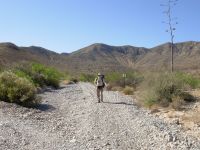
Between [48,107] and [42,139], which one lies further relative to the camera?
[48,107]

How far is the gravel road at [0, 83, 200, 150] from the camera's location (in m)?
12.0

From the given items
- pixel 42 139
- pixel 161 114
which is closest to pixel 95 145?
pixel 42 139

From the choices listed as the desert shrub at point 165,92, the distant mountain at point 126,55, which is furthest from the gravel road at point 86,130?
the distant mountain at point 126,55

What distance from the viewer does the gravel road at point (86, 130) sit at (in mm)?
12037

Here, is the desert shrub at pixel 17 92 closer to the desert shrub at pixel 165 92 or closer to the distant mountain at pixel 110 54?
the desert shrub at pixel 165 92

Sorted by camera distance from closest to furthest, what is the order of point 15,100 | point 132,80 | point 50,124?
point 50,124 → point 15,100 → point 132,80

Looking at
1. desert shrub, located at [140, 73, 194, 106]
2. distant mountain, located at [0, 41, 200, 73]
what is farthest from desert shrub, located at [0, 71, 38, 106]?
distant mountain, located at [0, 41, 200, 73]

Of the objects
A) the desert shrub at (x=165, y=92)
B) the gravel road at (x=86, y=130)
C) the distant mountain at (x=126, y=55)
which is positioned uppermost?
the distant mountain at (x=126, y=55)

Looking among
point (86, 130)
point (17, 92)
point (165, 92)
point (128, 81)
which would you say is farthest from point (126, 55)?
point (86, 130)

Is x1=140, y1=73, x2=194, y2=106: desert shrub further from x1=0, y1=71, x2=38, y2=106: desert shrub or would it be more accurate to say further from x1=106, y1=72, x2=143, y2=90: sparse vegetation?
x1=106, y1=72, x2=143, y2=90: sparse vegetation

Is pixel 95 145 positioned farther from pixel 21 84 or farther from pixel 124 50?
pixel 124 50

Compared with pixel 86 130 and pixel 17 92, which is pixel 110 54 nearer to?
pixel 17 92

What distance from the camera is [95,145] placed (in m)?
12.0

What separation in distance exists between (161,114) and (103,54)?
165 meters
